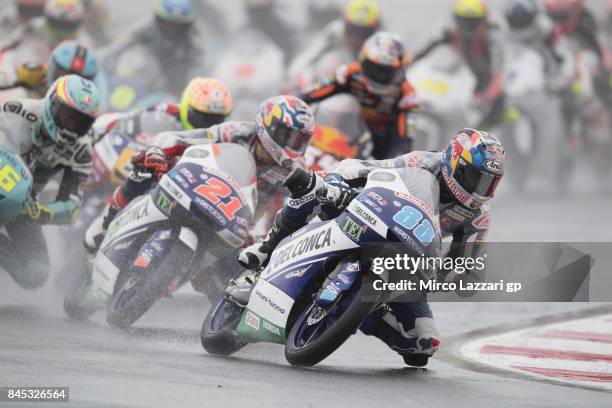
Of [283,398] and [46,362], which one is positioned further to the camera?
[46,362]

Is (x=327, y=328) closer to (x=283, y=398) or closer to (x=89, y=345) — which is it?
(x=283, y=398)

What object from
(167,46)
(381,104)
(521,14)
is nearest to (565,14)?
(521,14)

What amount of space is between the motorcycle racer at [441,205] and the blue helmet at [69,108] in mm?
2404

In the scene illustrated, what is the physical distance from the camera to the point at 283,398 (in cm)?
749

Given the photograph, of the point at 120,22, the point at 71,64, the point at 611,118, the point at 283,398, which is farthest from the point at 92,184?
the point at 120,22

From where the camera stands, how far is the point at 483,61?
20281 mm

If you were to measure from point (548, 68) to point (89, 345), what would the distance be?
13394 mm

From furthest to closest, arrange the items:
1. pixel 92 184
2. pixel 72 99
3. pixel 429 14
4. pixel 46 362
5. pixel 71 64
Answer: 1. pixel 429 14
2. pixel 71 64
3. pixel 92 184
4. pixel 72 99
5. pixel 46 362

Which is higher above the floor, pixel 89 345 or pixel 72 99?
pixel 72 99

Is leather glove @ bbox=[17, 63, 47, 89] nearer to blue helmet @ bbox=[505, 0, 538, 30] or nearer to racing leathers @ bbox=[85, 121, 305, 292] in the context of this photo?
racing leathers @ bbox=[85, 121, 305, 292]

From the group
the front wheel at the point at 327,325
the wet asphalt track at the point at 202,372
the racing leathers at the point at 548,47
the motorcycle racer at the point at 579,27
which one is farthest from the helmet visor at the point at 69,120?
the motorcycle racer at the point at 579,27

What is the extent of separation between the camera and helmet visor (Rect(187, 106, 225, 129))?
483 inches

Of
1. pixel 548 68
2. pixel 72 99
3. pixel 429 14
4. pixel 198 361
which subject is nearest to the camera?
pixel 198 361

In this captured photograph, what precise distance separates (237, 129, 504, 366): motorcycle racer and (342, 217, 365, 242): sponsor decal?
16 cm
